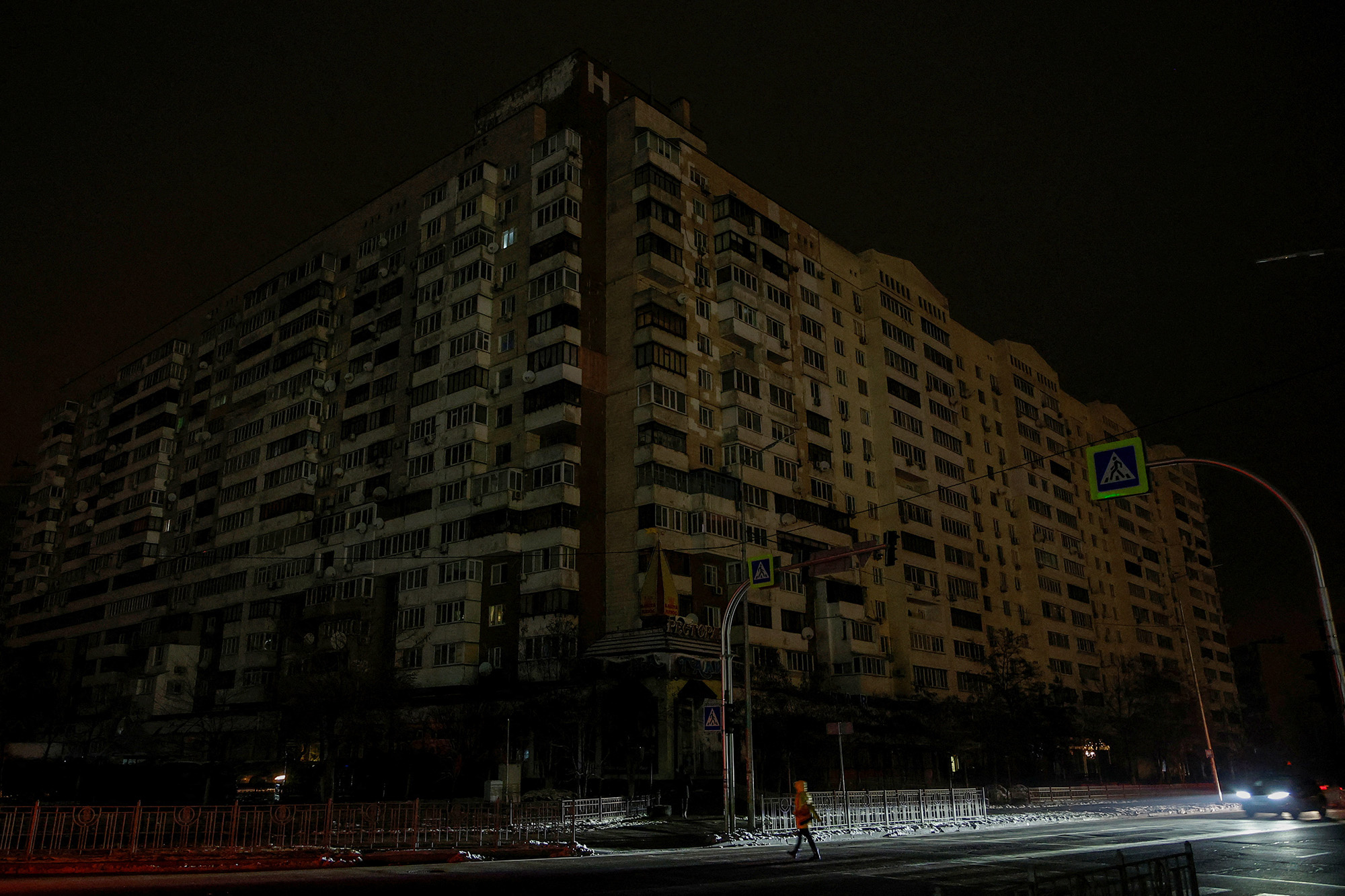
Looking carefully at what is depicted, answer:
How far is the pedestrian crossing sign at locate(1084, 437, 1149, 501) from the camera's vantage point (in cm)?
1769

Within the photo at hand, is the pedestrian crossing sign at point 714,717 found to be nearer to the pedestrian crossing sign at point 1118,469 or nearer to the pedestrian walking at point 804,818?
the pedestrian walking at point 804,818

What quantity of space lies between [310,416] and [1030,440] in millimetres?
69314

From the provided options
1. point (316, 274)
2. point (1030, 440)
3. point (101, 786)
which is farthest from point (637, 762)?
point (1030, 440)

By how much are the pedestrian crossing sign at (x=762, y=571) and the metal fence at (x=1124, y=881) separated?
55.9ft

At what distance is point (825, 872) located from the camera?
1906 cm

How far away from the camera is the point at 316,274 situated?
76500mm

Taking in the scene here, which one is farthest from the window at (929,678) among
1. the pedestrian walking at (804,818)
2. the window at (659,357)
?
the pedestrian walking at (804,818)

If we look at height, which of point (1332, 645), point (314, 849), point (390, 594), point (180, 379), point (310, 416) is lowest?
point (314, 849)

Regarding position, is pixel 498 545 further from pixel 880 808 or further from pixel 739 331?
pixel 880 808

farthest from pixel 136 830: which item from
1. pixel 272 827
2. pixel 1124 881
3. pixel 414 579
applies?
pixel 414 579

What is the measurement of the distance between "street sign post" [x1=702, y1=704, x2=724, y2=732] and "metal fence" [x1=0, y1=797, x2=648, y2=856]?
4.97m

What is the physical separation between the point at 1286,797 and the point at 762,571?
22258 mm

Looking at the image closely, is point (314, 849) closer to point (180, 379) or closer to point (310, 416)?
point (310, 416)

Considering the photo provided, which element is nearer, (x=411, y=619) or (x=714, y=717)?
(x=714, y=717)
